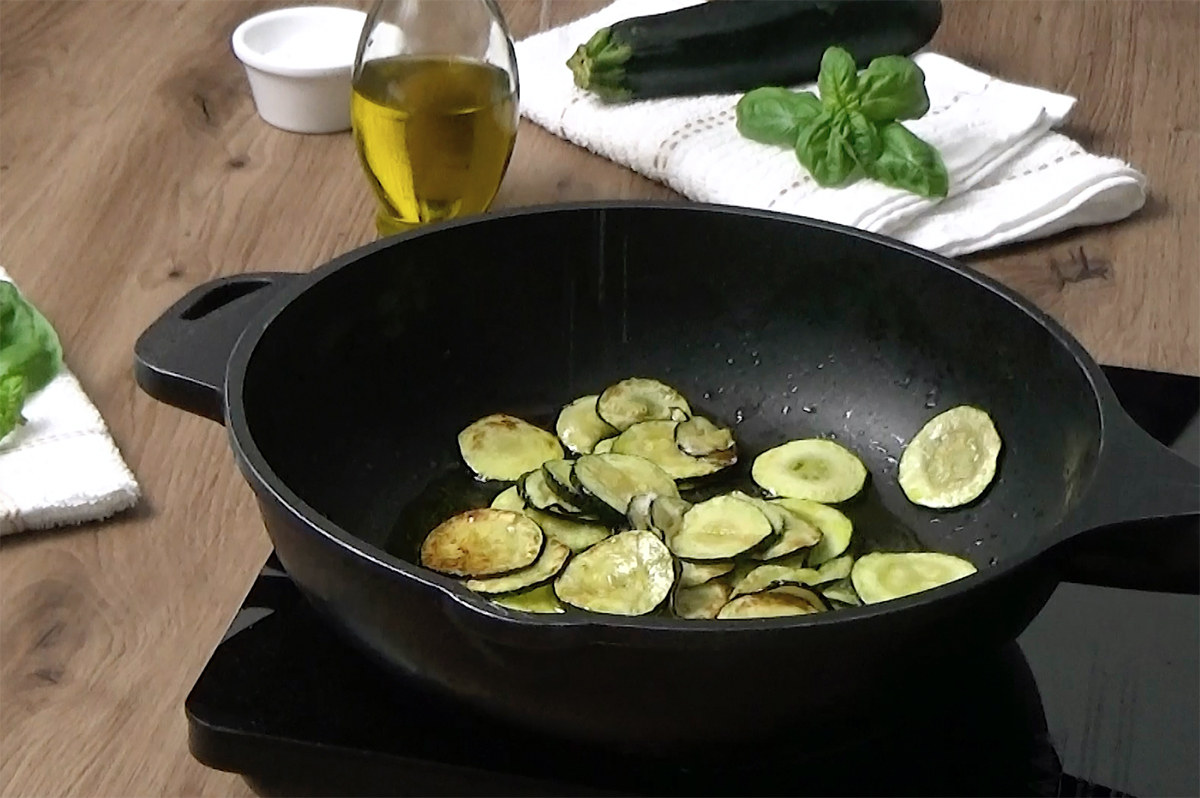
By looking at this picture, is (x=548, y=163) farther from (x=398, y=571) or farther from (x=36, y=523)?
(x=398, y=571)

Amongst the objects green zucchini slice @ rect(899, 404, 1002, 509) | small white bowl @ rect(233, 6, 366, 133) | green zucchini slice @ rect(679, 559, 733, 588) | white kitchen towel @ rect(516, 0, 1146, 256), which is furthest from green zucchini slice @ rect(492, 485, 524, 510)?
small white bowl @ rect(233, 6, 366, 133)

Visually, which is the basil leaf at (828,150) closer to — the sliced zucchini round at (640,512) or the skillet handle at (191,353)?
the sliced zucchini round at (640,512)

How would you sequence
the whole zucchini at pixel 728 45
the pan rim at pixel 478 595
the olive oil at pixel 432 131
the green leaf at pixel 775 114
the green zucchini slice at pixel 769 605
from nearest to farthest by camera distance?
the pan rim at pixel 478 595
the green zucchini slice at pixel 769 605
the olive oil at pixel 432 131
the green leaf at pixel 775 114
the whole zucchini at pixel 728 45

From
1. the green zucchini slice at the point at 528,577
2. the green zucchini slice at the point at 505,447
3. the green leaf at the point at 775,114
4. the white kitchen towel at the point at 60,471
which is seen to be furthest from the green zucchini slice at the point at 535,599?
the green leaf at the point at 775,114

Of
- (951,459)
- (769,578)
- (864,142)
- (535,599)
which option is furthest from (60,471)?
(864,142)

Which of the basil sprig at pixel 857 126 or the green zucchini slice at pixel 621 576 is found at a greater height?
the basil sprig at pixel 857 126

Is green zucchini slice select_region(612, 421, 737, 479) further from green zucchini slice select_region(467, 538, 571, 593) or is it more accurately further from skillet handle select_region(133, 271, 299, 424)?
skillet handle select_region(133, 271, 299, 424)

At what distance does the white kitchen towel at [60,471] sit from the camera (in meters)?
0.72

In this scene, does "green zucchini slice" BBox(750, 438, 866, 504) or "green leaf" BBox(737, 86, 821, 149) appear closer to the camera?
"green zucchini slice" BBox(750, 438, 866, 504)

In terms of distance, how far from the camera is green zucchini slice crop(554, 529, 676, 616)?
629 mm

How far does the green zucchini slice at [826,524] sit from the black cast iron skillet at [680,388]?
0.02m

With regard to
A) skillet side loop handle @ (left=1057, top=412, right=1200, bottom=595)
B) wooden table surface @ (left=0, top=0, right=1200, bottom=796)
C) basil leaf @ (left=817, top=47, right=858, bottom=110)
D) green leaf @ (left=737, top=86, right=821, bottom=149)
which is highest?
skillet side loop handle @ (left=1057, top=412, right=1200, bottom=595)

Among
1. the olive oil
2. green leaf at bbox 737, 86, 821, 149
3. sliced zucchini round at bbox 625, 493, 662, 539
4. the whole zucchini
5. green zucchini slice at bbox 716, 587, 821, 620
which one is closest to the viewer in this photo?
green zucchini slice at bbox 716, 587, 821, 620

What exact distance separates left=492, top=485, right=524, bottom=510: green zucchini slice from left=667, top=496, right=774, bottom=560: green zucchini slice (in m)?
0.09
